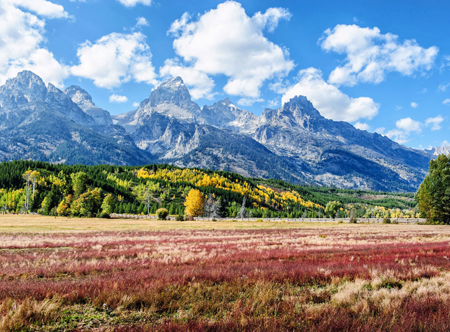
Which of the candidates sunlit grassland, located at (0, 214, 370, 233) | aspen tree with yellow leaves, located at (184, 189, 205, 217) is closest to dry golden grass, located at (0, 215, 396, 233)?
sunlit grassland, located at (0, 214, 370, 233)

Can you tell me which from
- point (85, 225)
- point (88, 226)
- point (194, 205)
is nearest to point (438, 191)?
point (88, 226)

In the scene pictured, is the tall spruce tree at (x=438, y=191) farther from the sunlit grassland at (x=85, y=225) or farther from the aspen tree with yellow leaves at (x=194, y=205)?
the aspen tree with yellow leaves at (x=194, y=205)

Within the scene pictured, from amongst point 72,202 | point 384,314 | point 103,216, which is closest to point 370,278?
point 384,314

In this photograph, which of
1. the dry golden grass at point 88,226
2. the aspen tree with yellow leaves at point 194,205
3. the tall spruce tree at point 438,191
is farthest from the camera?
the aspen tree with yellow leaves at point 194,205

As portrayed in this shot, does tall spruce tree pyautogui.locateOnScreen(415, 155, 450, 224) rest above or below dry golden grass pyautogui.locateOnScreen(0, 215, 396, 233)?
above

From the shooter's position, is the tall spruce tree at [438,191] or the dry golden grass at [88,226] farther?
the tall spruce tree at [438,191]

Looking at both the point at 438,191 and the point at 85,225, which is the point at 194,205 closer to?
the point at 85,225

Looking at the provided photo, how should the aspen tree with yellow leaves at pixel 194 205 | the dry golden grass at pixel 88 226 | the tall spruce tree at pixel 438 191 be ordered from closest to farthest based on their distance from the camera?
the dry golden grass at pixel 88 226, the tall spruce tree at pixel 438 191, the aspen tree with yellow leaves at pixel 194 205

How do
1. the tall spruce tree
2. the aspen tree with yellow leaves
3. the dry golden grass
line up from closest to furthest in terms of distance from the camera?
the dry golden grass, the tall spruce tree, the aspen tree with yellow leaves

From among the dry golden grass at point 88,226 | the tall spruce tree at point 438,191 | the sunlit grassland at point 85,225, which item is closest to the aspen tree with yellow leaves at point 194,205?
the sunlit grassland at point 85,225

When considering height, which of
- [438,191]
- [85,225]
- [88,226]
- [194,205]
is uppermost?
[438,191]

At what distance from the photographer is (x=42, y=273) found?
1053 cm

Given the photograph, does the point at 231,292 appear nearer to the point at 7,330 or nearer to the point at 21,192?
the point at 7,330

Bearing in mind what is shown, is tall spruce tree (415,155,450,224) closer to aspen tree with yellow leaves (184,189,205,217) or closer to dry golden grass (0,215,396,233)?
dry golden grass (0,215,396,233)
